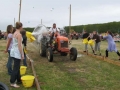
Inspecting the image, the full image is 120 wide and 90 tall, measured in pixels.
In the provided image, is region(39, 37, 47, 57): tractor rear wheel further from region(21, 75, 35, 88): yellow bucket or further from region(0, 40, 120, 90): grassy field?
region(21, 75, 35, 88): yellow bucket

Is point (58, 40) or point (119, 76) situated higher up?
point (58, 40)

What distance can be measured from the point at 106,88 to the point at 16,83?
2.80 m

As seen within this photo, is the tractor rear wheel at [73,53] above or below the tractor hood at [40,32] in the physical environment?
below

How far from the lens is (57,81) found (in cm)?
820

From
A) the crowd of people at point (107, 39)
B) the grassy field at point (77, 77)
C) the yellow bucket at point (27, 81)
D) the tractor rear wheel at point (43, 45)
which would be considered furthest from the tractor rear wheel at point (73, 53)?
the yellow bucket at point (27, 81)

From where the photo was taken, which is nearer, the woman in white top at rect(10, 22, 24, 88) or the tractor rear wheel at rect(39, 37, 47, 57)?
the woman in white top at rect(10, 22, 24, 88)

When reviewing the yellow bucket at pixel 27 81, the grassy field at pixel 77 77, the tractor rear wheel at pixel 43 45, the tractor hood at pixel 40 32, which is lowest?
the grassy field at pixel 77 77

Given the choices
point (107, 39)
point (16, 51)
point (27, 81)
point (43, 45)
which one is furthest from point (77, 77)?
point (43, 45)

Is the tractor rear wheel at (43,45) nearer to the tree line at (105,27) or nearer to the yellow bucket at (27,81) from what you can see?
the yellow bucket at (27,81)

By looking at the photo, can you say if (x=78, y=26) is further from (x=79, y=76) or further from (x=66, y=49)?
(x=79, y=76)

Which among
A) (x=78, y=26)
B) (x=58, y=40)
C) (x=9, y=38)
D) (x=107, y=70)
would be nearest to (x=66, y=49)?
(x=58, y=40)

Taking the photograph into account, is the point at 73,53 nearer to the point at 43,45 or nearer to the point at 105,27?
the point at 43,45

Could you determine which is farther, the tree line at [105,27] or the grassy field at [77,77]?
the tree line at [105,27]

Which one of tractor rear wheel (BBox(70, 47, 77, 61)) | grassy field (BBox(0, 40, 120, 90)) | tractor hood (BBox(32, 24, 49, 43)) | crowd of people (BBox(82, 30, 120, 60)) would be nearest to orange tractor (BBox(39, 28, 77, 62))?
tractor rear wheel (BBox(70, 47, 77, 61))
